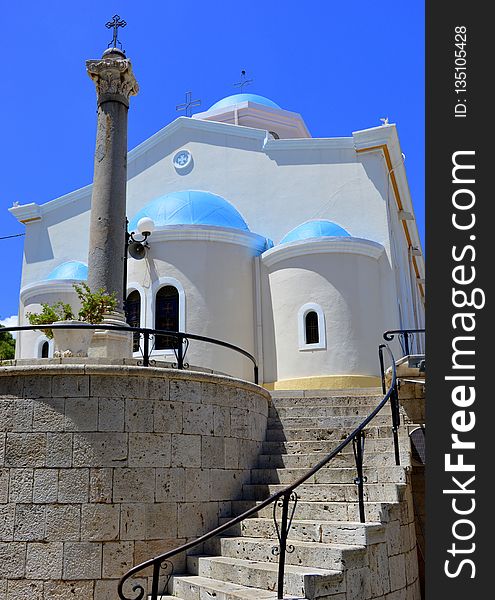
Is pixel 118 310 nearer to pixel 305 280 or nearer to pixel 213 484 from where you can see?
pixel 213 484

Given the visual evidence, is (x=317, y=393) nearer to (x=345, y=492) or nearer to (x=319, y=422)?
(x=319, y=422)

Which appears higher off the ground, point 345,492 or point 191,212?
point 191,212

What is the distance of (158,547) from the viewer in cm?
771

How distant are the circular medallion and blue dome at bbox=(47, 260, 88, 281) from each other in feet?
13.4

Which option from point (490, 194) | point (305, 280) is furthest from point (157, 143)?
point (490, 194)

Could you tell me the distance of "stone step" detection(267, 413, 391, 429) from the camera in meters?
9.84

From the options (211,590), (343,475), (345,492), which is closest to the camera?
(211,590)

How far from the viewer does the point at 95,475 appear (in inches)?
303

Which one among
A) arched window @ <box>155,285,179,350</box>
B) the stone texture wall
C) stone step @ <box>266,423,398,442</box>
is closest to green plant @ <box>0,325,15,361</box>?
arched window @ <box>155,285,179,350</box>

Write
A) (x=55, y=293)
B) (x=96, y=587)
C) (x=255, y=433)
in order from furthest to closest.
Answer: (x=55, y=293), (x=255, y=433), (x=96, y=587)

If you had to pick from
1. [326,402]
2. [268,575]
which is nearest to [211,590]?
[268,575]

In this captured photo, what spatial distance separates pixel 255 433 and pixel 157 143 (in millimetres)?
12759

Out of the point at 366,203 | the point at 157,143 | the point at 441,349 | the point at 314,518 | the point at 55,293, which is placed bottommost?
the point at 314,518

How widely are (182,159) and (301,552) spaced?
14.7 metres
